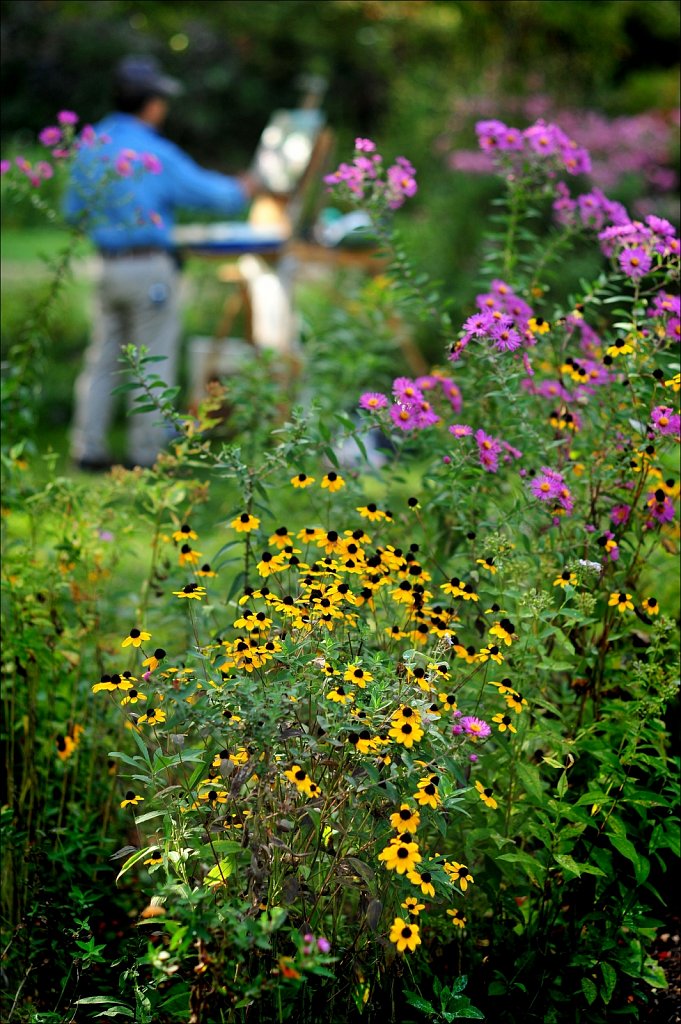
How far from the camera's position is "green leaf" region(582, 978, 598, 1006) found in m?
2.25

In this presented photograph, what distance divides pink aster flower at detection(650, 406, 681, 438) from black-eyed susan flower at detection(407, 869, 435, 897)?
0.97 metres

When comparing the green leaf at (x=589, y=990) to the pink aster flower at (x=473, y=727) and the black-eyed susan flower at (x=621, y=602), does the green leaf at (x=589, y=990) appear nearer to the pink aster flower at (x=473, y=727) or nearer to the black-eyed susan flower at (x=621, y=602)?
the pink aster flower at (x=473, y=727)

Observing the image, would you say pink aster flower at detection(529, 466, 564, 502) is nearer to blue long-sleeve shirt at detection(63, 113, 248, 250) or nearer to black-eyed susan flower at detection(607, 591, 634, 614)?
black-eyed susan flower at detection(607, 591, 634, 614)

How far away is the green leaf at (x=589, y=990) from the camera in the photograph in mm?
2246

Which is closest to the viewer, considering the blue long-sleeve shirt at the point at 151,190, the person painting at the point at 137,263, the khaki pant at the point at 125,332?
the blue long-sleeve shirt at the point at 151,190

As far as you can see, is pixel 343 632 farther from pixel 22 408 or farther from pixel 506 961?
pixel 22 408

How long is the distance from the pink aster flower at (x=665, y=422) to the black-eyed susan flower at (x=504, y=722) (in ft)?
2.02

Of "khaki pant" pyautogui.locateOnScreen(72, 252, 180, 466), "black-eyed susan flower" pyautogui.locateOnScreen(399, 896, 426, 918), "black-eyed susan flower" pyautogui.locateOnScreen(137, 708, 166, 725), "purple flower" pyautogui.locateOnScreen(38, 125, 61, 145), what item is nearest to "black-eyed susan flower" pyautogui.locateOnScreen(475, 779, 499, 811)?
"black-eyed susan flower" pyautogui.locateOnScreen(399, 896, 426, 918)

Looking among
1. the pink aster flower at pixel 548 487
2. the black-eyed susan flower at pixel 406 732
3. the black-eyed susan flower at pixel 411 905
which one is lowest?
the black-eyed susan flower at pixel 411 905

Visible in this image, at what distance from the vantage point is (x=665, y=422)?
7.79 ft

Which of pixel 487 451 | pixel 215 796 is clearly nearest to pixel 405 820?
pixel 215 796

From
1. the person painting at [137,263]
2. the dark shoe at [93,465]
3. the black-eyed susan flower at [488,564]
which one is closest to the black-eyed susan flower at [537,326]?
the black-eyed susan flower at [488,564]

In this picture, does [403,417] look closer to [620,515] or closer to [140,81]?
[620,515]

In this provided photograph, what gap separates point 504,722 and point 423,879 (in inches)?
18.0
